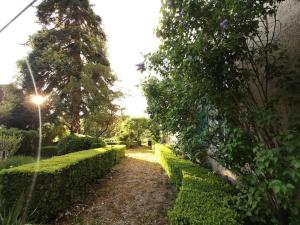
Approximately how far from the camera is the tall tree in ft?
66.5

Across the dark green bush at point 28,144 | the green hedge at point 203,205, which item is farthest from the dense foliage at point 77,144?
the green hedge at point 203,205

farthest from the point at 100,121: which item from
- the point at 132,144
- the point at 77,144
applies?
the point at 132,144

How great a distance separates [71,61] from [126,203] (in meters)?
16.7

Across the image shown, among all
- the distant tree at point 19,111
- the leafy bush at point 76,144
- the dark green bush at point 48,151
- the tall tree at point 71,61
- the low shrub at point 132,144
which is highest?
the tall tree at point 71,61

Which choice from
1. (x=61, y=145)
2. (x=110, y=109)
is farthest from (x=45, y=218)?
(x=110, y=109)

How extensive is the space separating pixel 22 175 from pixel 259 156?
4971mm

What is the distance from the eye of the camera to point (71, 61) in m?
21.3

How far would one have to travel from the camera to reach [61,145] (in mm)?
13672

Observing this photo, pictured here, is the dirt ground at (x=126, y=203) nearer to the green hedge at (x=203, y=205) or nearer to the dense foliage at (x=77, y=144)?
the green hedge at (x=203, y=205)

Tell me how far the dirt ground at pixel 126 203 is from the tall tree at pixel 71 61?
1071 centimetres

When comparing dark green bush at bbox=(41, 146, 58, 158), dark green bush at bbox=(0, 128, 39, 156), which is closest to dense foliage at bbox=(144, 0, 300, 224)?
dark green bush at bbox=(41, 146, 58, 158)

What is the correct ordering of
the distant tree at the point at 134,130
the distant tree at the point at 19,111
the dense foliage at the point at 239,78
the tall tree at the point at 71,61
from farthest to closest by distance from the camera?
the distant tree at the point at 134,130
the distant tree at the point at 19,111
the tall tree at the point at 71,61
the dense foliage at the point at 239,78

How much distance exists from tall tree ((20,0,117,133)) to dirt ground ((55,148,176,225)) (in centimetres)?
1071

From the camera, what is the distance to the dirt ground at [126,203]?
19.3ft
